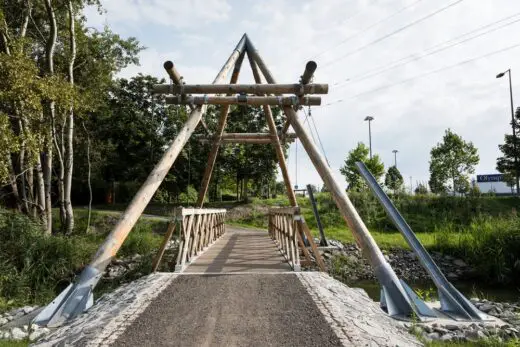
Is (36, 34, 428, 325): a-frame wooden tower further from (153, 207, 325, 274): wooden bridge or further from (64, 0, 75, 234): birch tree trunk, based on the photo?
(64, 0, 75, 234): birch tree trunk

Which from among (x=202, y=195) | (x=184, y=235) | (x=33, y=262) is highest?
(x=202, y=195)

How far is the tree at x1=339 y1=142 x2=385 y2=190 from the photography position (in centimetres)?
3638

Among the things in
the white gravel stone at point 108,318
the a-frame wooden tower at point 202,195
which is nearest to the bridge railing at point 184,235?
the a-frame wooden tower at point 202,195

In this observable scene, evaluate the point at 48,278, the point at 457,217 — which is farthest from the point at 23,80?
the point at 457,217

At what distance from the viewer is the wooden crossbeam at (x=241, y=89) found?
7469mm

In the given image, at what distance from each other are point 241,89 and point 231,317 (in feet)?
16.5

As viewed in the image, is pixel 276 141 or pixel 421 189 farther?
pixel 421 189

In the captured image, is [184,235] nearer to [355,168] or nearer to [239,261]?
[239,261]

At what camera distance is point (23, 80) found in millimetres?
9281

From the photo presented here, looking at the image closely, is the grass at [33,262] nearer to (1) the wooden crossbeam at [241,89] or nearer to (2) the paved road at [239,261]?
(2) the paved road at [239,261]

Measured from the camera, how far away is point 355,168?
36.7 m

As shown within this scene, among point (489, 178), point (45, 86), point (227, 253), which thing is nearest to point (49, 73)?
point (45, 86)

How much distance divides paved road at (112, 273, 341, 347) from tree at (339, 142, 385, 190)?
1258 inches

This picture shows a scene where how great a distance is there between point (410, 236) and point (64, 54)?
1457cm
